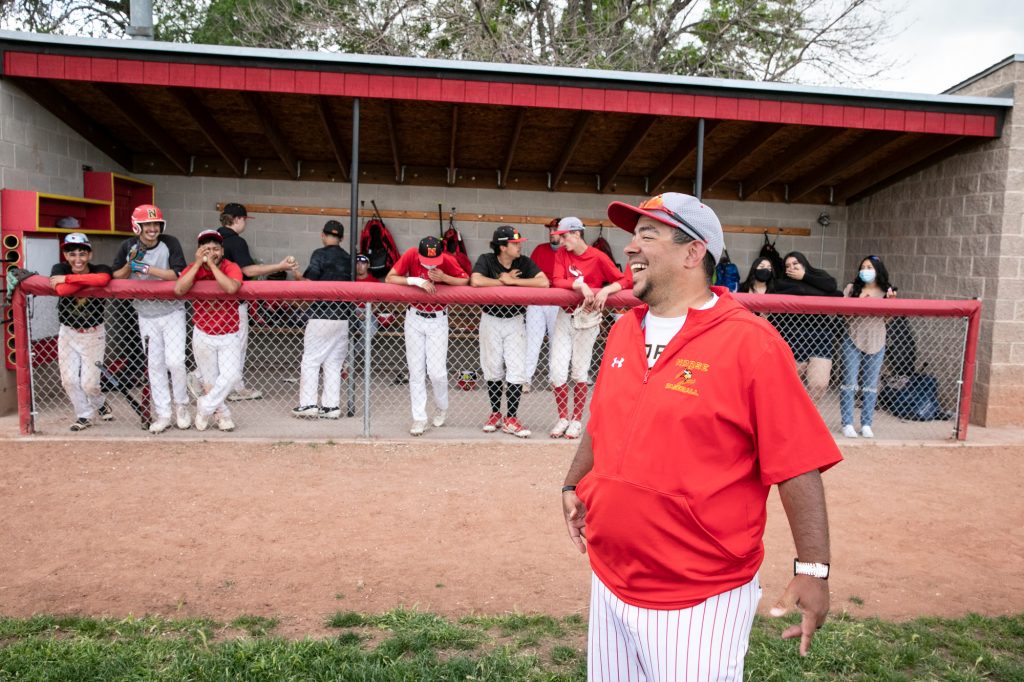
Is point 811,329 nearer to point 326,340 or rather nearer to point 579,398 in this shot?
point 579,398

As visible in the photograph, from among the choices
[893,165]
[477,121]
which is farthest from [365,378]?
[893,165]

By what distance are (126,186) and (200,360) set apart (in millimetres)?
4088

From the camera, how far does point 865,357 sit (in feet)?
25.7

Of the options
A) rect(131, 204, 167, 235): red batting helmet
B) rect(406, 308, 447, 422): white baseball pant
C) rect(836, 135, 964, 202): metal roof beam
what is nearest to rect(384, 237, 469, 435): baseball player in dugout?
rect(406, 308, 447, 422): white baseball pant

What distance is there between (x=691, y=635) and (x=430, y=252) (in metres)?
5.17

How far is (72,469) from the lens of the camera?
6.12 metres

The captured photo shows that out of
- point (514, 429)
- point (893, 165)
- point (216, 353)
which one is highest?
point (893, 165)

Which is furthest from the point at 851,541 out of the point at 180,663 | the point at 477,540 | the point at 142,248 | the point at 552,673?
the point at 142,248

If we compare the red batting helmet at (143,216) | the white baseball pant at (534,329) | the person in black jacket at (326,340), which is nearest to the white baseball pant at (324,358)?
the person in black jacket at (326,340)

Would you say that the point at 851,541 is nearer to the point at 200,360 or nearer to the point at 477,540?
the point at 477,540

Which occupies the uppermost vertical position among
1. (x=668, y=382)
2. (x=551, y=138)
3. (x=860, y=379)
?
(x=551, y=138)

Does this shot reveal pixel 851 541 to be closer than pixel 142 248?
Yes

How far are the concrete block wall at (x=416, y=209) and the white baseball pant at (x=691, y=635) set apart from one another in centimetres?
954

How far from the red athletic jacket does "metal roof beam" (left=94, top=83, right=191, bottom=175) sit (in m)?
8.04
